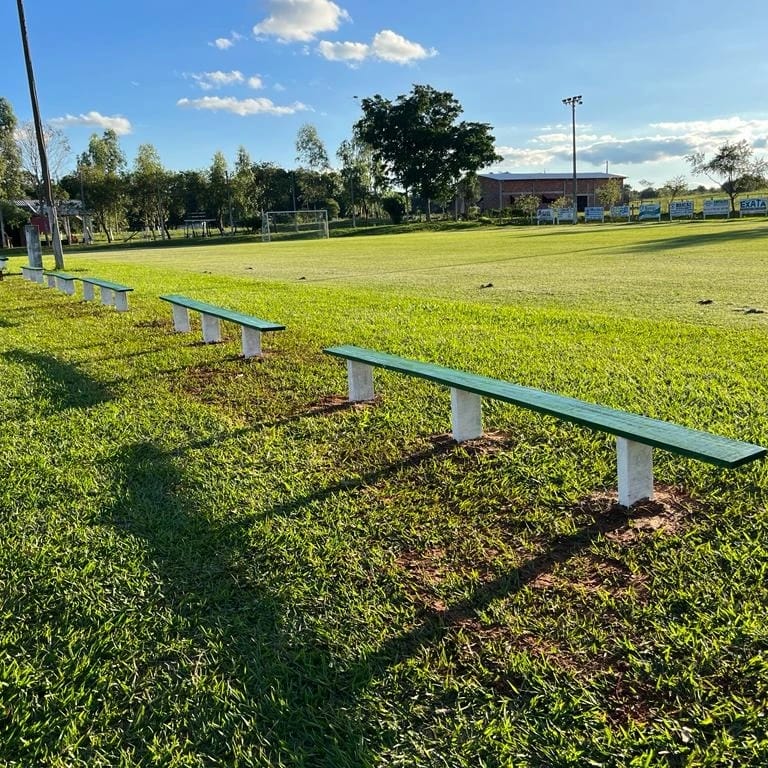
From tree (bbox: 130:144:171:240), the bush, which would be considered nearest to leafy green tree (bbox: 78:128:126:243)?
tree (bbox: 130:144:171:240)

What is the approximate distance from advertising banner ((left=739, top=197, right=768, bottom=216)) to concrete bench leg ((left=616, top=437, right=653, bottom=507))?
5768cm

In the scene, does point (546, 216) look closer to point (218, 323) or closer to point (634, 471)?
point (218, 323)

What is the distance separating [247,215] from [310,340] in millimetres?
65279

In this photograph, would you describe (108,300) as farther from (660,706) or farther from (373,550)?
(660,706)

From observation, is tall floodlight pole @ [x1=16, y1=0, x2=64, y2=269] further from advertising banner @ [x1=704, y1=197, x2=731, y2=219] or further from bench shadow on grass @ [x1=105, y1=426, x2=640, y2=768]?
advertising banner @ [x1=704, y1=197, x2=731, y2=219]

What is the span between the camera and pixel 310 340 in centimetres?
779

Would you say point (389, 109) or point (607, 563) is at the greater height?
point (389, 109)

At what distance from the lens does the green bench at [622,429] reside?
291 centimetres

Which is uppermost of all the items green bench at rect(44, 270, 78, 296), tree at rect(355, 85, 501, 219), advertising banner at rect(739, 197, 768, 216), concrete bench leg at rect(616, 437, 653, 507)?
tree at rect(355, 85, 501, 219)

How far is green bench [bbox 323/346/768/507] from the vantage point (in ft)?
9.55

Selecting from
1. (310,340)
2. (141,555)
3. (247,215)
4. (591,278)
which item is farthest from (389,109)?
(141,555)

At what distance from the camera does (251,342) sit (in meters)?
7.01

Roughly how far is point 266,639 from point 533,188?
315 feet

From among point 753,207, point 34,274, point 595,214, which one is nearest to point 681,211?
point 753,207
